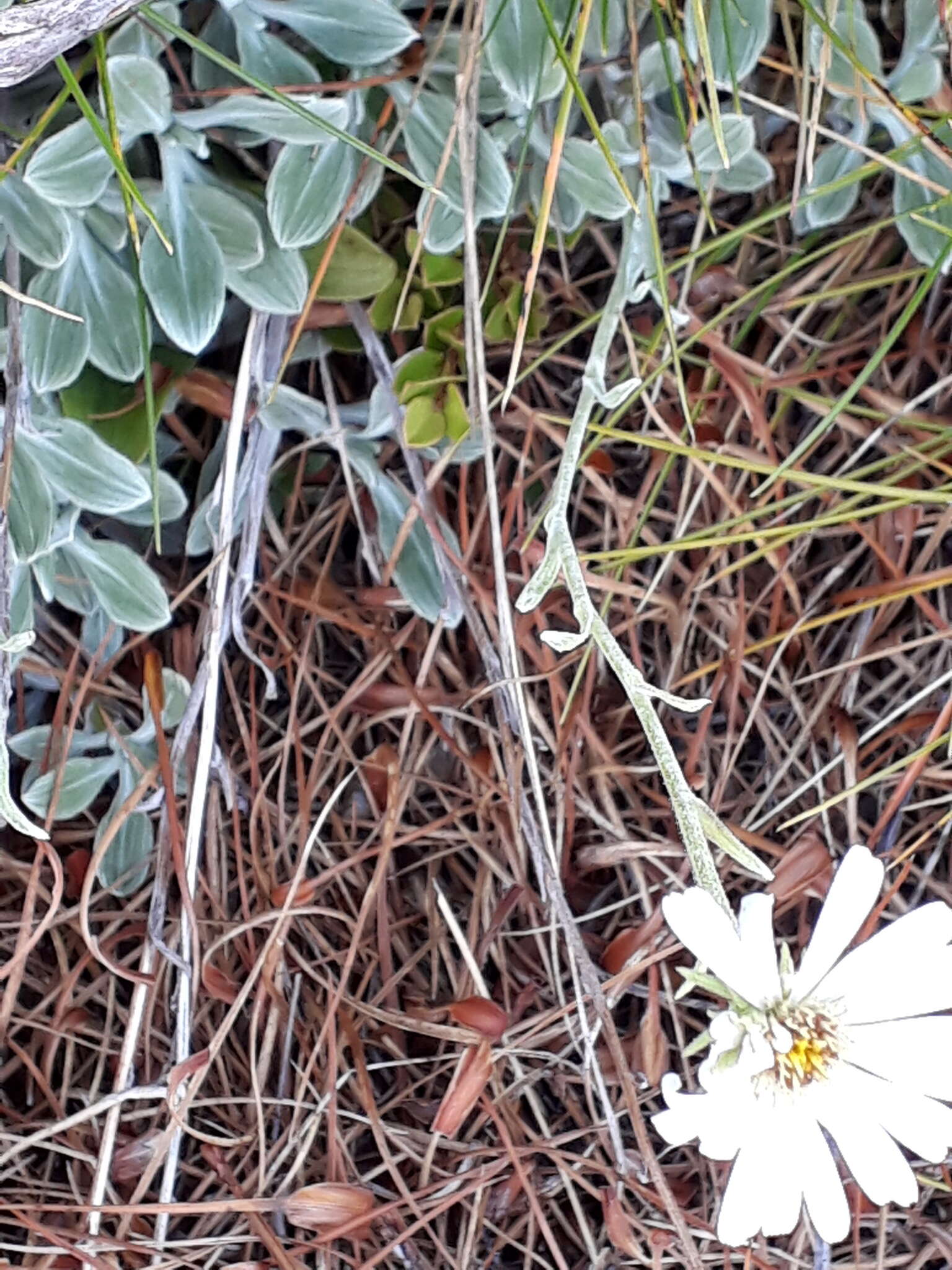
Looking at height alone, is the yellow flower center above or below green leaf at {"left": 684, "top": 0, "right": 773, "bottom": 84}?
below

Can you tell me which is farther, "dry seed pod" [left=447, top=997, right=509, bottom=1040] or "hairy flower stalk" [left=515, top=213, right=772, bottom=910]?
"dry seed pod" [left=447, top=997, right=509, bottom=1040]

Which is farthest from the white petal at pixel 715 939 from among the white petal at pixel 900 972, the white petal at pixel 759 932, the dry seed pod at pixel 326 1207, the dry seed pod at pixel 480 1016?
the dry seed pod at pixel 326 1207

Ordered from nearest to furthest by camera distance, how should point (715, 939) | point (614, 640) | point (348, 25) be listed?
point (715, 939) → point (614, 640) → point (348, 25)

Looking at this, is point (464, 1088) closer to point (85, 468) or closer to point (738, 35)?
point (85, 468)

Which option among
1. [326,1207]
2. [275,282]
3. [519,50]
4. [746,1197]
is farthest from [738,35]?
[326,1207]

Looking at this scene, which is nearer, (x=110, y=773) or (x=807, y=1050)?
(x=807, y=1050)

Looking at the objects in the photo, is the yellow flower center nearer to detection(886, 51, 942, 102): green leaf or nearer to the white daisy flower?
the white daisy flower

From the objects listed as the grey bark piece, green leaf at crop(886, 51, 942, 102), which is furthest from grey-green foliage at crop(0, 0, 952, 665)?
the grey bark piece

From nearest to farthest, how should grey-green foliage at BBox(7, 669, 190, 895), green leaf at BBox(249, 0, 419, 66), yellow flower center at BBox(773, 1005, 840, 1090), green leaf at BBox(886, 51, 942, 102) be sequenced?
yellow flower center at BBox(773, 1005, 840, 1090) → green leaf at BBox(249, 0, 419, 66) → green leaf at BBox(886, 51, 942, 102) → grey-green foliage at BBox(7, 669, 190, 895)
